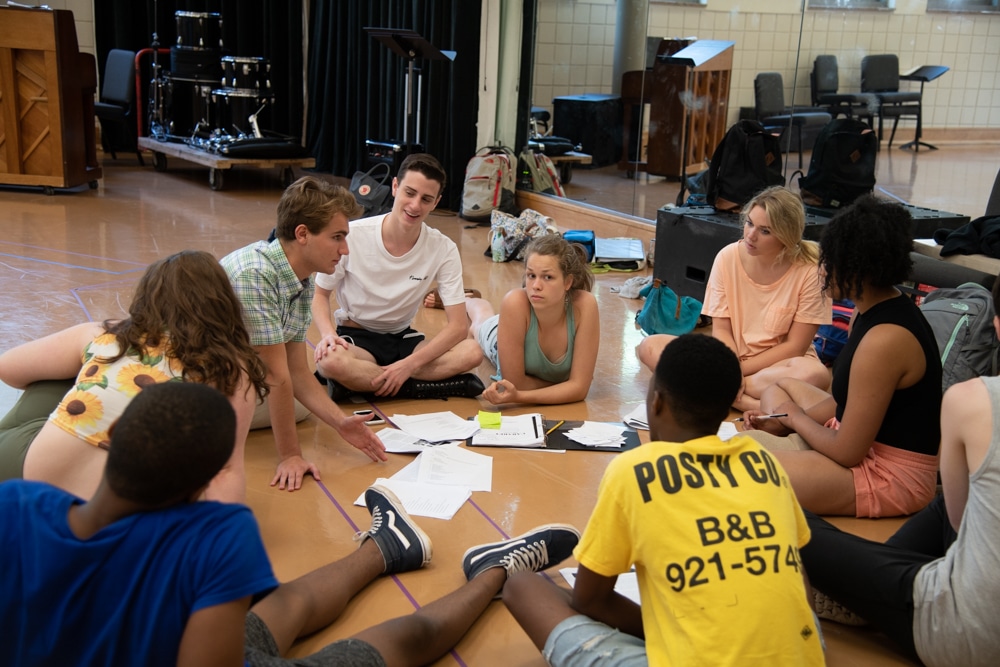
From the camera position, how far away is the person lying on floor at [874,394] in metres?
2.43

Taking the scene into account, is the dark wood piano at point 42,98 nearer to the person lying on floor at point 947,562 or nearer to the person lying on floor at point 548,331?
the person lying on floor at point 548,331

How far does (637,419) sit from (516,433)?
19.4 inches

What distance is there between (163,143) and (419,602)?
7608 mm

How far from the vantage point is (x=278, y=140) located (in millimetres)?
8539

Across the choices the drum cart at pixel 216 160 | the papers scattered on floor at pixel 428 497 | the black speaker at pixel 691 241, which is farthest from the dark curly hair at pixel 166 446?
the drum cart at pixel 216 160

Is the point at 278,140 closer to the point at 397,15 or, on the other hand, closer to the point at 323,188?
the point at 397,15

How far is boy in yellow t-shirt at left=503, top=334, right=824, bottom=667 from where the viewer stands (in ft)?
4.89

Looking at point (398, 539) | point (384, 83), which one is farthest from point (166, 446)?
point (384, 83)

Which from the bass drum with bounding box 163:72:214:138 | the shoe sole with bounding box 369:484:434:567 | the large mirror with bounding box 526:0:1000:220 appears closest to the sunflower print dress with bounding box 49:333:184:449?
the shoe sole with bounding box 369:484:434:567

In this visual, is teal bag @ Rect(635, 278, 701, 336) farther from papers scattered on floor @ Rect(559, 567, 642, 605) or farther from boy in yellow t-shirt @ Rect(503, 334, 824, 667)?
boy in yellow t-shirt @ Rect(503, 334, 824, 667)

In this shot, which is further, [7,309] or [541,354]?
[7,309]

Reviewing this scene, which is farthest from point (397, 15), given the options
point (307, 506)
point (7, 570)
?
point (7, 570)

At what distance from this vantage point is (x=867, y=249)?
2.48 meters

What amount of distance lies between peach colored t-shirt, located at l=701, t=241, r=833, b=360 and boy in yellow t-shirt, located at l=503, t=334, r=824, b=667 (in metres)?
1.99
